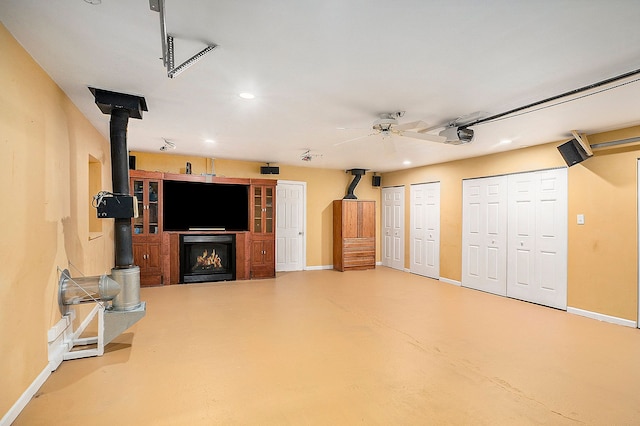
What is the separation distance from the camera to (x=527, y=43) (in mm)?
2078

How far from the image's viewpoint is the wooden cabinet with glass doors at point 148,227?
5844 millimetres

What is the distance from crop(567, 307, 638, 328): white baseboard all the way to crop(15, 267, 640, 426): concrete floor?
0.14m

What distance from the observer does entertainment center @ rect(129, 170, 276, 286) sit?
232 inches

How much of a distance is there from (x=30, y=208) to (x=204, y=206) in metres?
4.07

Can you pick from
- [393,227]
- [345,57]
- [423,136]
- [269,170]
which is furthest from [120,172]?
[393,227]

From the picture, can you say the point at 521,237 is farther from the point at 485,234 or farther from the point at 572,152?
the point at 572,152

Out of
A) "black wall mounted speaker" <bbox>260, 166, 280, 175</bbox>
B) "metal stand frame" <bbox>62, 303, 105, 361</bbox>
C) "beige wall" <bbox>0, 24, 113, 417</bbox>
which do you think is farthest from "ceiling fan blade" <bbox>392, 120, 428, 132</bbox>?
"black wall mounted speaker" <bbox>260, 166, 280, 175</bbox>

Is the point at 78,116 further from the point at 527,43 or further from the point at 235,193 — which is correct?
the point at 527,43

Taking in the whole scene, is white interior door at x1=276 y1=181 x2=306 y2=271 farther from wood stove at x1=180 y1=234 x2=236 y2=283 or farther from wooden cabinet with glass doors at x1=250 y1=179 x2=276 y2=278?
wood stove at x1=180 y1=234 x2=236 y2=283

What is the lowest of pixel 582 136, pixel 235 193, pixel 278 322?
pixel 278 322

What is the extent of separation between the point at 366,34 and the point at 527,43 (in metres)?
1.05

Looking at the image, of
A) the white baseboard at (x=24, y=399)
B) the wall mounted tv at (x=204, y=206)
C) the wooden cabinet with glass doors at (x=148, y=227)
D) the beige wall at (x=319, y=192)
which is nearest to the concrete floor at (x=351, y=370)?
the white baseboard at (x=24, y=399)

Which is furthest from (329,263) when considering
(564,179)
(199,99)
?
(199,99)

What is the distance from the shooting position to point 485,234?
19.0 ft
